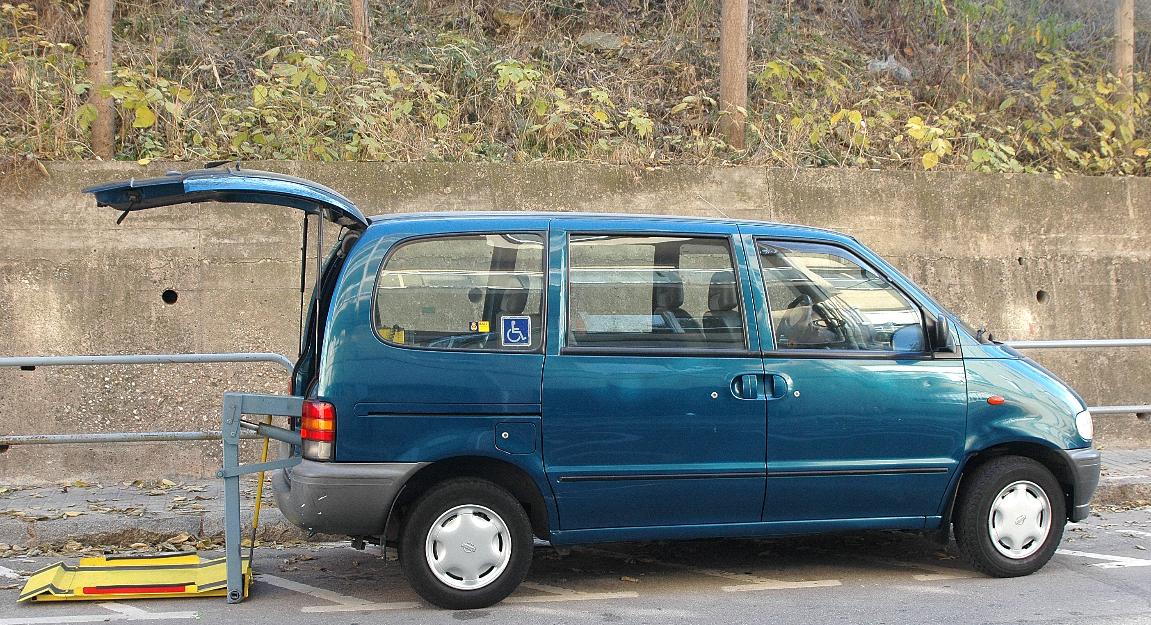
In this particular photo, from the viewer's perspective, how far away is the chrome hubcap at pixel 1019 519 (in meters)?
5.85

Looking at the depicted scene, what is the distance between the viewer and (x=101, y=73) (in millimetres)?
9852

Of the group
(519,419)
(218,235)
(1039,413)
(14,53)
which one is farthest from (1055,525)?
(14,53)

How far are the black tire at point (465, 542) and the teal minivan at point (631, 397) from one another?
1 cm

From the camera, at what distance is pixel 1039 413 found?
5824 mm

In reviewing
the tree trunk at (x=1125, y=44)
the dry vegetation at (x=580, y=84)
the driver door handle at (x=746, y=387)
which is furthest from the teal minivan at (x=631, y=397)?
the tree trunk at (x=1125, y=44)

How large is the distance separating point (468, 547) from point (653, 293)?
1.52 metres

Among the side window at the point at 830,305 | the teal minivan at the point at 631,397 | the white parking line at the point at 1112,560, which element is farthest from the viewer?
the white parking line at the point at 1112,560

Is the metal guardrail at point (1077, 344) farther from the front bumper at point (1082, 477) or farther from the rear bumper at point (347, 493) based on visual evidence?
the rear bumper at point (347, 493)

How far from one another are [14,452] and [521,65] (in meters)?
5.94

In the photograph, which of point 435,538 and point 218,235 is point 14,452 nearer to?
point 218,235

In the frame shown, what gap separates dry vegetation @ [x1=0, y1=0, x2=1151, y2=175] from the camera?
998 centimetres

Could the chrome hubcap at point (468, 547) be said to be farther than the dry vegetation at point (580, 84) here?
No

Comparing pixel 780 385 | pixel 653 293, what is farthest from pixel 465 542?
pixel 780 385

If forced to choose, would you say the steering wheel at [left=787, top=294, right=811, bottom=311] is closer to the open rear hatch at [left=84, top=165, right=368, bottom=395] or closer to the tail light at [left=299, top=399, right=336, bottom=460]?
the open rear hatch at [left=84, top=165, right=368, bottom=395]
